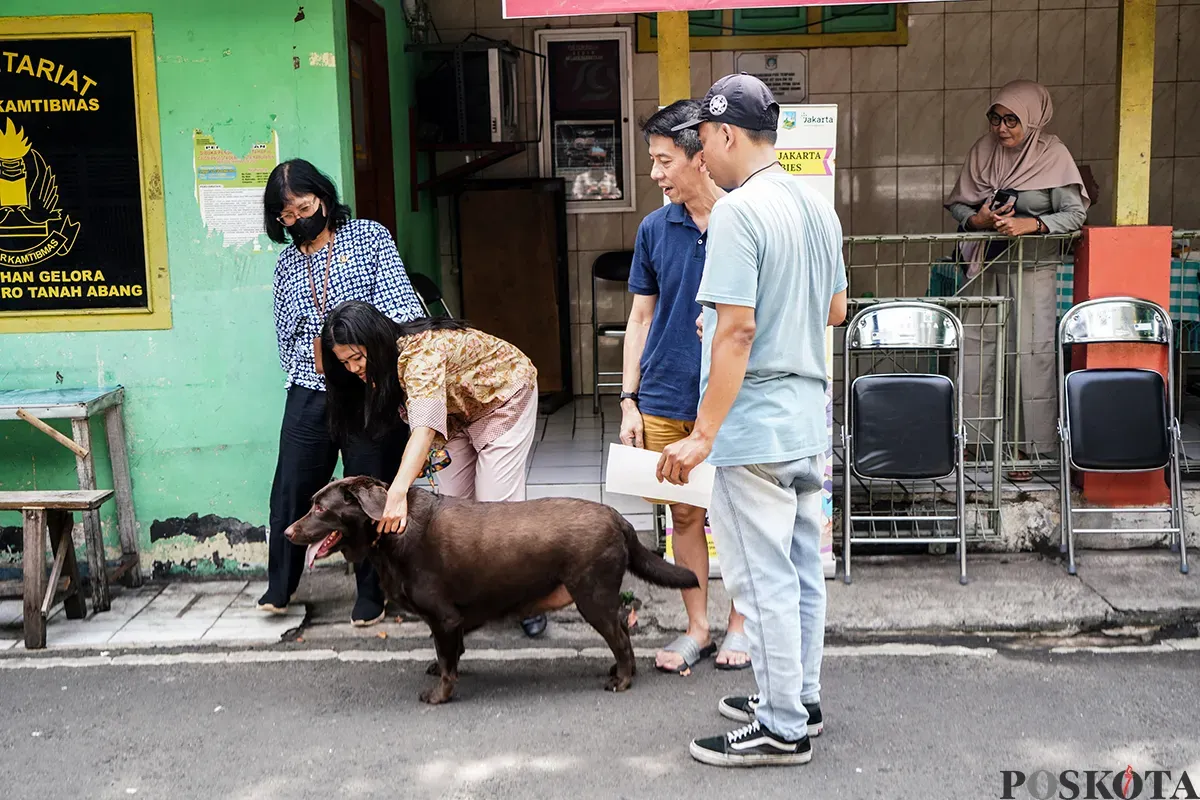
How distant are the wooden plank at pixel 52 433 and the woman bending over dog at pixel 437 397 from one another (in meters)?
1.36

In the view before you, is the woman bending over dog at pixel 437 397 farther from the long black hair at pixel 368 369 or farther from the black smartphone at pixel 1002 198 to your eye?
the black smartphone at pixel 1002 198

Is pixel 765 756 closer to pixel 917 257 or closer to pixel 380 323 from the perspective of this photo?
pixel 380 323

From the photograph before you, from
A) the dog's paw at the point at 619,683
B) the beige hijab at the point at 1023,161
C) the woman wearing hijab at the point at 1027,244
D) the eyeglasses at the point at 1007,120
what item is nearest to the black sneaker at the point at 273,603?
the dog's paw at the point at 619,683

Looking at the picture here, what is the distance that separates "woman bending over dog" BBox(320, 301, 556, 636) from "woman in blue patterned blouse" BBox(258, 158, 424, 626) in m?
0.28

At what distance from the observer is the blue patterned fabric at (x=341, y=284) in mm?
4848

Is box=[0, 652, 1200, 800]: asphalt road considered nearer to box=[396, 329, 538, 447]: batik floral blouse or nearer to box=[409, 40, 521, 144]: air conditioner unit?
box=[396, 329, 538, 447]: batik floral blouse

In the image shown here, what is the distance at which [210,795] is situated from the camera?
11.5ft

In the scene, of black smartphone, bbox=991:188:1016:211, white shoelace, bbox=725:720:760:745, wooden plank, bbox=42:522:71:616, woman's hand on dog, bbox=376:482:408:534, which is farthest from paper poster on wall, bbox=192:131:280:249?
black smartphone, bbox=991:188:1016:211

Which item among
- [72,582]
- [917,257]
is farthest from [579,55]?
[72,582]

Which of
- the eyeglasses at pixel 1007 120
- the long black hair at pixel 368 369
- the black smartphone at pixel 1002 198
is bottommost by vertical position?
the long black hair at pixel 368 369

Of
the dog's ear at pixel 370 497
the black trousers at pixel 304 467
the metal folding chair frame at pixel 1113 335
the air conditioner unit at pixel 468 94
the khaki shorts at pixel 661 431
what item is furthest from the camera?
the air conditioner unit at pixel 468 94

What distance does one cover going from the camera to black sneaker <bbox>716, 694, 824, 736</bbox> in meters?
3.72

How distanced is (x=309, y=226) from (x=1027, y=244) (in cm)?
386

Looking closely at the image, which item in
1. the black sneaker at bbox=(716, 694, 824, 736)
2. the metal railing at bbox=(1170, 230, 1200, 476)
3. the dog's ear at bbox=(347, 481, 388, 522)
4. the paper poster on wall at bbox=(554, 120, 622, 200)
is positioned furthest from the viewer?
the paper poster on wall at bbox=(554, 120, 622, 200)
